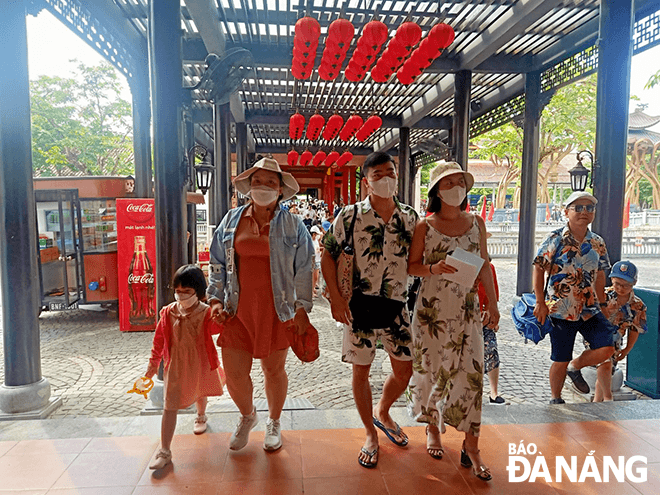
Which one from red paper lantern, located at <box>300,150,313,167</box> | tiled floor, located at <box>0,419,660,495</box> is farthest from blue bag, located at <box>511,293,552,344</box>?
red paper lantern, located at <box>300,150,313,167</box>

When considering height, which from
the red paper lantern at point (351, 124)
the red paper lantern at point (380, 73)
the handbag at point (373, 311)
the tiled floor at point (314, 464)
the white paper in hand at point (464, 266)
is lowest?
the tiled floor at point (314, 464)

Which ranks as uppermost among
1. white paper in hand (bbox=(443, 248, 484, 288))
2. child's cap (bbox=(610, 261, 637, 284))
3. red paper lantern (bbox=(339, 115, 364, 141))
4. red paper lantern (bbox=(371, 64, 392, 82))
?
red paper lantern (bbox=(339, 115, 364, 141))

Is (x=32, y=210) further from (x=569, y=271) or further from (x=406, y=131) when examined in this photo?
(x=406, y=131)

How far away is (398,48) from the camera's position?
5.02 m

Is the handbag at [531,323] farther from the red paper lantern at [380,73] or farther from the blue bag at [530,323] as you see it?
the red paper lantern at [380,73]

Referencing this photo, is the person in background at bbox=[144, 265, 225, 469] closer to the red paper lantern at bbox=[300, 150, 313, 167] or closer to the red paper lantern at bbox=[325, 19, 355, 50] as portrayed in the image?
the red paper lantern at bbox=[325, 19, 355, 50]

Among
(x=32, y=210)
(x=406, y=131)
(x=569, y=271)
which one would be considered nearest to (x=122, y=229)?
(x=32, y=210)

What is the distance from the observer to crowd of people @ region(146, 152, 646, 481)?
2525mm

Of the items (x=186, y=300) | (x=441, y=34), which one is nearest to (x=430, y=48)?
(x=441, y=34)

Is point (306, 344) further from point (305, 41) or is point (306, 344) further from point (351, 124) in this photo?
point (351, 124)

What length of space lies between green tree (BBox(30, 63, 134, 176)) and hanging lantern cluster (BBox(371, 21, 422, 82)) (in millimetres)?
18895

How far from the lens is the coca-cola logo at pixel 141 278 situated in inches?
258

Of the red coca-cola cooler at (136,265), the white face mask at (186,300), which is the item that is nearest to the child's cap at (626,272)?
the white face mask at (186,300)

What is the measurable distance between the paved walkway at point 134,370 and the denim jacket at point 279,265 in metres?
1.74
